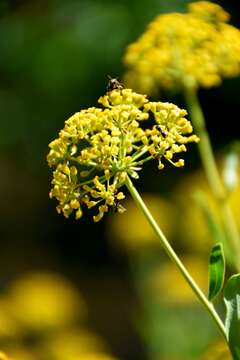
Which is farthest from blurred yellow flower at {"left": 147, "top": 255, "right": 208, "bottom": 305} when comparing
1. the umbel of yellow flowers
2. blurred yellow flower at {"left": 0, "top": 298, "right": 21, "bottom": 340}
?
the umbel of yellow flowers

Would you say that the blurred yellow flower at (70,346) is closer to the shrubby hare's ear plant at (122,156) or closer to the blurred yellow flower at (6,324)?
the blurred yellow flower at (6,324)

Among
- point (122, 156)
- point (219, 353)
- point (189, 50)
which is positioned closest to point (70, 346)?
point (219, 353)

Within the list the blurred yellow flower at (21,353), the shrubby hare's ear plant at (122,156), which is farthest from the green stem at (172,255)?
the blurred yellow flower at (21,353)

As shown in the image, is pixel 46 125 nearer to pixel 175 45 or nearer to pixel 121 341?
pixel 121 341

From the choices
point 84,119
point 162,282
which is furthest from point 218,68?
point 162,282

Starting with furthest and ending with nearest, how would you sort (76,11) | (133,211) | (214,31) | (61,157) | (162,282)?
(76,11)
(133,211)
(162,282)
(214,31)
(61,157)

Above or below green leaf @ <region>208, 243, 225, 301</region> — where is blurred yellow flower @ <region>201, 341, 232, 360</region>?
below

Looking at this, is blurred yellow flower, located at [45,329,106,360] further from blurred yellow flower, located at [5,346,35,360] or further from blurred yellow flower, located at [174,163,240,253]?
blurred yellow flower, located at [174,163,240,253]
